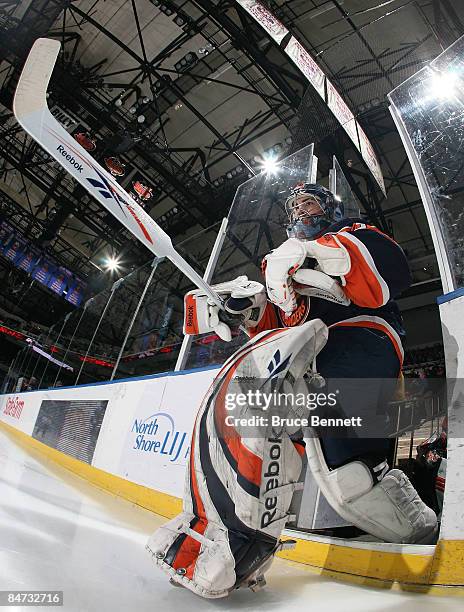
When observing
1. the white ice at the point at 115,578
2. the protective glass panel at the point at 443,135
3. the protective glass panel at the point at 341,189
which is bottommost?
the white ice at the point at 115,578

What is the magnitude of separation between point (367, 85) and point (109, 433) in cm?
630

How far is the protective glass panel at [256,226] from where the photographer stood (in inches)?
103

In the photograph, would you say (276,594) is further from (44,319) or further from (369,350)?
(44,319)

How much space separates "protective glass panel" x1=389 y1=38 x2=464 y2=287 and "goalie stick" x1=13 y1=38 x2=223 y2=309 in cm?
80

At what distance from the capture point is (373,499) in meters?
0.97

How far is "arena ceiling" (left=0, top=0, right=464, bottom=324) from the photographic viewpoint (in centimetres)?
566

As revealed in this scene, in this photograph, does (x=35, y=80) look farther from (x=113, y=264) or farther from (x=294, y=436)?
(x=113, y=264)

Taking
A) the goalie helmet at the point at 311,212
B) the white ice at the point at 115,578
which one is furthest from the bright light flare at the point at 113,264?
the goalie helmet at the point at 311,212

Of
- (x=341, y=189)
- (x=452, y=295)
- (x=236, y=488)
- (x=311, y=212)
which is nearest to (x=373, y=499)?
(x=236, y=488)

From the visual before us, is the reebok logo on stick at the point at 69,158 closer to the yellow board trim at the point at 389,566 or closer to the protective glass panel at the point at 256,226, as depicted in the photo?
the yellow board trim at the point at 389,566

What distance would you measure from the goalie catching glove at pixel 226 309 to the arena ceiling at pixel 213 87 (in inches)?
154

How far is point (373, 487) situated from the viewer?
97 cm

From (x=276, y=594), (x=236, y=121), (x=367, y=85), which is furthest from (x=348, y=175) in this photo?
(x=276, y=594)

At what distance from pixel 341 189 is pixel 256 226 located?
0.71m
